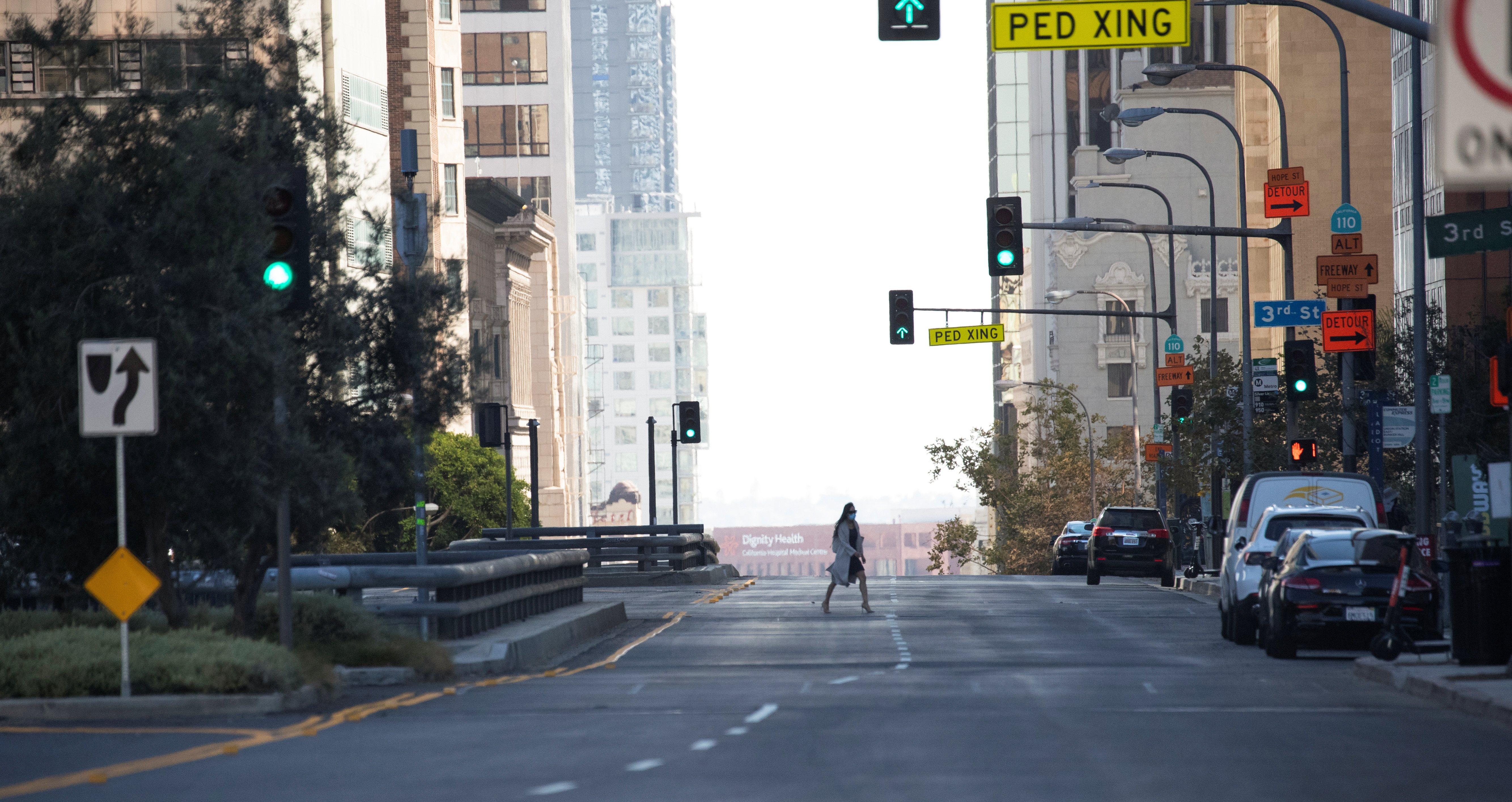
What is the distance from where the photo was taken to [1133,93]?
10944 cm

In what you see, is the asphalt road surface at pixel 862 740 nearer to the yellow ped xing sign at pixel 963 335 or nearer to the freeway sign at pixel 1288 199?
the freeway sign at pixel 1288 199

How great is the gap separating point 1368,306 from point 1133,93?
8079cm

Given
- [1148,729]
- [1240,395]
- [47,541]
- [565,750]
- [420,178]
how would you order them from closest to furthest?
1. [565,750]
2. [1148,729]
3. [47,541]
4. [1240,395]
5. [420,178]

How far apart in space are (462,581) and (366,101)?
5732 cm

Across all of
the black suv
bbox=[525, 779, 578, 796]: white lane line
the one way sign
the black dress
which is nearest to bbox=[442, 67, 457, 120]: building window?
the black suv

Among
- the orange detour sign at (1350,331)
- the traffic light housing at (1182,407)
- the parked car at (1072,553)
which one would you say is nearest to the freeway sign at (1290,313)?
the orange detour sign at (1350,331)

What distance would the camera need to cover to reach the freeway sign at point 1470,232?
1777cm

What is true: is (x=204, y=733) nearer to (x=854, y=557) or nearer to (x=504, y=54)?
(x=854, y=557)

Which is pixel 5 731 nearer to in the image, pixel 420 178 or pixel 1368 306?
pixel 1368 306

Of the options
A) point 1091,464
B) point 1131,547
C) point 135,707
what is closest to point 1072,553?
point 1131,547

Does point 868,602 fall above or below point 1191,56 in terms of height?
below

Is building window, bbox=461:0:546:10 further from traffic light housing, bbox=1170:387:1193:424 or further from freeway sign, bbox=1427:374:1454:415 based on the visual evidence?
freeway sign, bbox=1427:374:1454:415

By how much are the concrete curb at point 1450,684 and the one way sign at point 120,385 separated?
380 inches

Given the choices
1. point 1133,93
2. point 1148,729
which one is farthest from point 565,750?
point 1133,93
